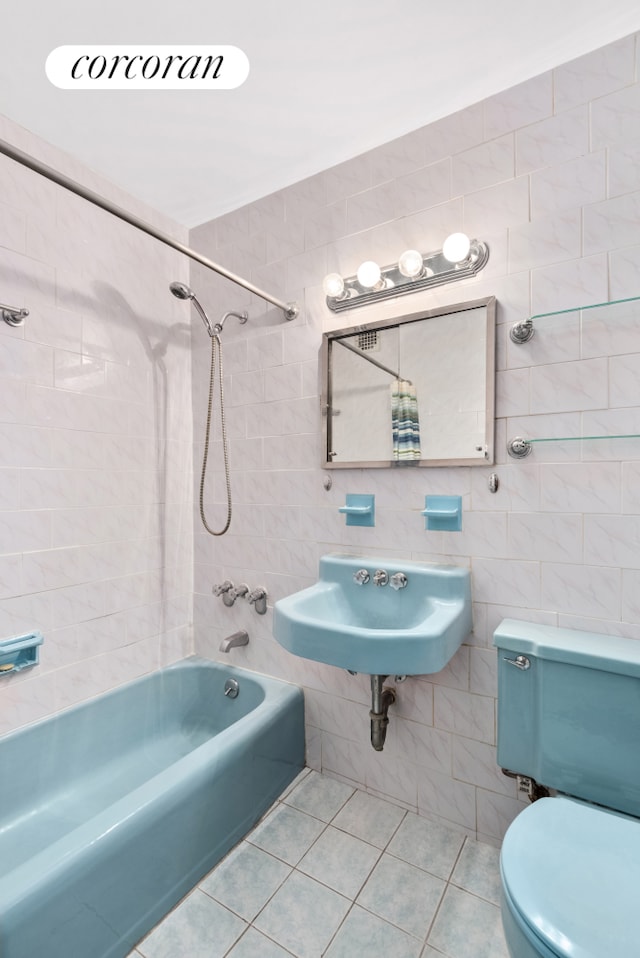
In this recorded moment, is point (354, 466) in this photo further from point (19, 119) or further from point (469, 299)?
point (19, 119)

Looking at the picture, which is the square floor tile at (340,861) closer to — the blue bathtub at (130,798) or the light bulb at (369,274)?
the blue bathtub at (130,798)

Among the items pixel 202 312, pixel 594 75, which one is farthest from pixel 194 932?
pixel 594 75

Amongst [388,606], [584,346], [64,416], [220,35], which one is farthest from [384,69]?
[388,606]

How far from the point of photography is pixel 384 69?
1.40 meters

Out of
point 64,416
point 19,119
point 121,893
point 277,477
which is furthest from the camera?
point 277,477

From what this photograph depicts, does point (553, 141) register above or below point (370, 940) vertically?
above

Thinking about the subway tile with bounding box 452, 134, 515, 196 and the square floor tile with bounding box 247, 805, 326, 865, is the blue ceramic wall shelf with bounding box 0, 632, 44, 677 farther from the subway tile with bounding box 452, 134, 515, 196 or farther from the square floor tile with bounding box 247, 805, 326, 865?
the subway tile with bounding box 452, 134, 515, 196

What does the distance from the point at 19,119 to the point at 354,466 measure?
1.63m

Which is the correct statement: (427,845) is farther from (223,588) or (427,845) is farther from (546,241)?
(546,241)

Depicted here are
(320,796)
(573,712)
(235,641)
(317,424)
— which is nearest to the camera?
(573,712)

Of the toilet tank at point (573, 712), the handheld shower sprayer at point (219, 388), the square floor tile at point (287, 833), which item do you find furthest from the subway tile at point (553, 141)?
the square floor tile at point (287, 833)

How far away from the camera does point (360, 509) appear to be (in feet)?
5.41

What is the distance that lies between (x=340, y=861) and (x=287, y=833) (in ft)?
0.67

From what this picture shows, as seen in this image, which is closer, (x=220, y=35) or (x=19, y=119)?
(x=220, y=35)
